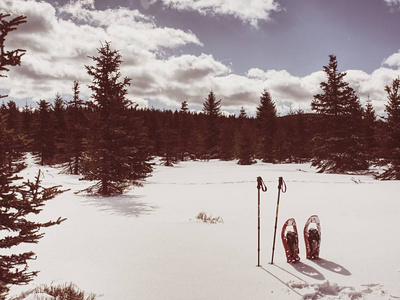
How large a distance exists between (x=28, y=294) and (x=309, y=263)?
5.01 meters

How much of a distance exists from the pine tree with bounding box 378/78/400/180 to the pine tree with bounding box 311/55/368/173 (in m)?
3.58

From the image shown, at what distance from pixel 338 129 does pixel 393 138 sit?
196 inches

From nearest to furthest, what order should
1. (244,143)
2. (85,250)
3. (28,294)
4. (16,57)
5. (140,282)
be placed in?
(16,57), (28,294), (140,282), (85,250), (244,143)

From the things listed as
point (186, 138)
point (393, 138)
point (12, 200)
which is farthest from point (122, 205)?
point (186, 138)

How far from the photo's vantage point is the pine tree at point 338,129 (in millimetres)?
23953

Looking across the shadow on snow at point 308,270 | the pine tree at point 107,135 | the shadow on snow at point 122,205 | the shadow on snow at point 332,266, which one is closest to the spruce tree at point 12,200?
the shadow on snow at point 308,270

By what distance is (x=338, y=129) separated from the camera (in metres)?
24.5

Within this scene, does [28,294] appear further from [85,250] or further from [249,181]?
[249,181]

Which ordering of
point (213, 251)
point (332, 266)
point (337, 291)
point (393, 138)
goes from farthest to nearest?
point (393, 138), point (213, 251), point (332, 266), point (337, 291)

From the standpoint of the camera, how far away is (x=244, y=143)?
35.7 metres

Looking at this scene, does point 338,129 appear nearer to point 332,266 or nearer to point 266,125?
point 332,266

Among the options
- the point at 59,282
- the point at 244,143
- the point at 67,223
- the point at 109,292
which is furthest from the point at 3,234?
the point at 244,143

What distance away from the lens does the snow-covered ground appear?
15.1 ft

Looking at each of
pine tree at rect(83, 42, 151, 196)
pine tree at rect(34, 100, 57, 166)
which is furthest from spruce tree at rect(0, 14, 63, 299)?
pine tree at rect(34, 100, 57, 166)
